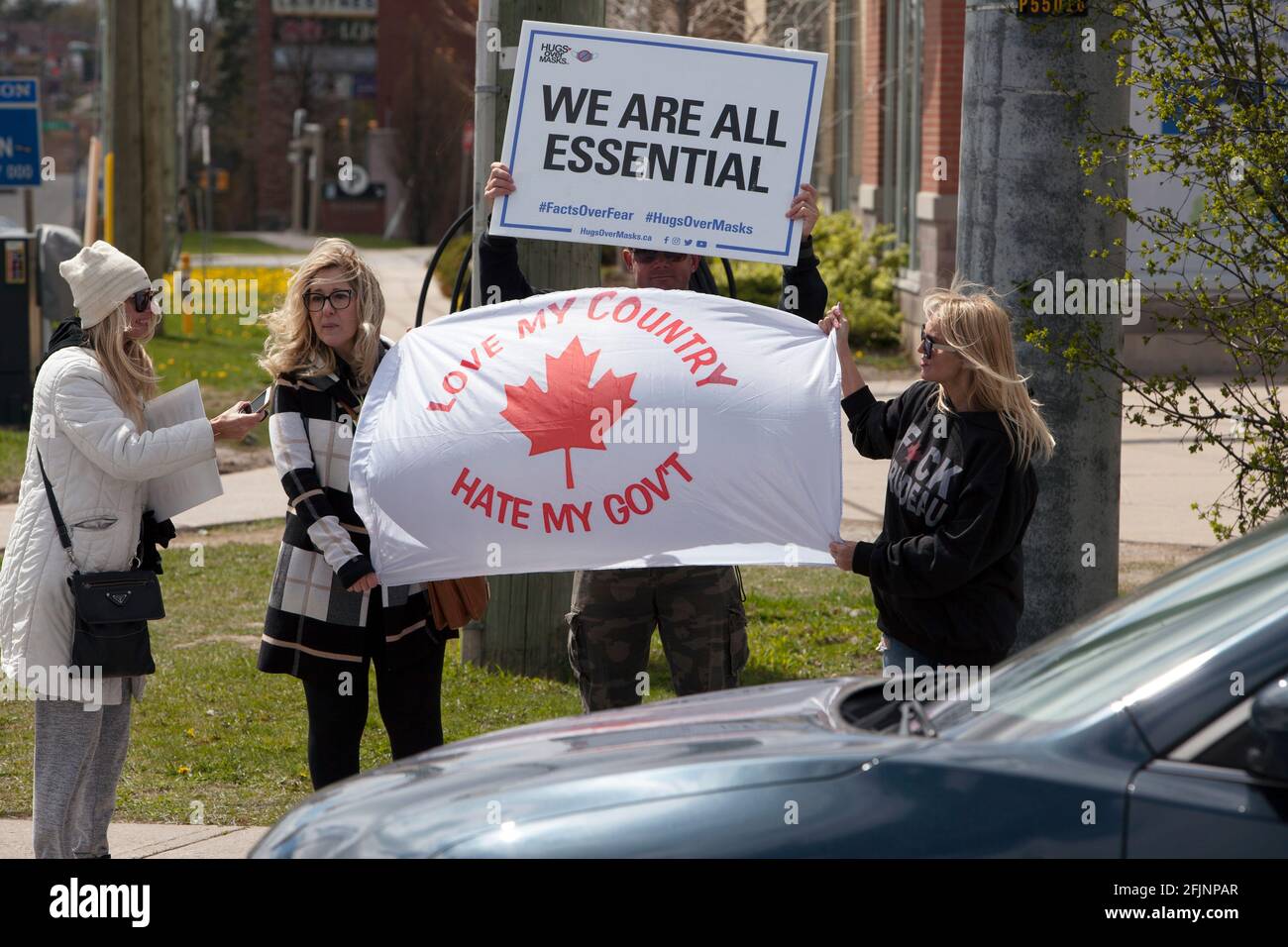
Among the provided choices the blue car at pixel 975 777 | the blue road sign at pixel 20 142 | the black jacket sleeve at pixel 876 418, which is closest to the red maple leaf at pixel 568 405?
the black jacket sleeve at pixel 876 418

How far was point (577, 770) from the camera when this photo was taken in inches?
110

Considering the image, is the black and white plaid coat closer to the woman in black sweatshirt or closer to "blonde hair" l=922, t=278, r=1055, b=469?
the woman in black sweatshirt

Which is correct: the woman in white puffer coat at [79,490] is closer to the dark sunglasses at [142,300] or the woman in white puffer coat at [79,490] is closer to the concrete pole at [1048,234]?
the dark sunglasses at [142,300]

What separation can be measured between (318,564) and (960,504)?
1.83 meters

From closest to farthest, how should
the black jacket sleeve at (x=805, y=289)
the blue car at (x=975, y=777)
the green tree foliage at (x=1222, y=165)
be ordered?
the blue car at (x=975, y=777)
the black jacket sleeve at (x=805, y=289)
the green tree foliage at (x=1222, y=165)

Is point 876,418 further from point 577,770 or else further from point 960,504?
point 577,770

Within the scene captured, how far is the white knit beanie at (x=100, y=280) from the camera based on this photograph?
4574 mm

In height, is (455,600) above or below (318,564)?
below

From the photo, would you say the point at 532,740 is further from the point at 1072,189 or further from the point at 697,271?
the point at 1072,189

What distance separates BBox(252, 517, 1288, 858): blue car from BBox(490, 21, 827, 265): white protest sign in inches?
94.1

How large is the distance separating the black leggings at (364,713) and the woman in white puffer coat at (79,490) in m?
0.62

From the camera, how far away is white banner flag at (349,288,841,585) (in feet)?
14.9

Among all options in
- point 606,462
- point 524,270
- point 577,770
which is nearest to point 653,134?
point 606,462
